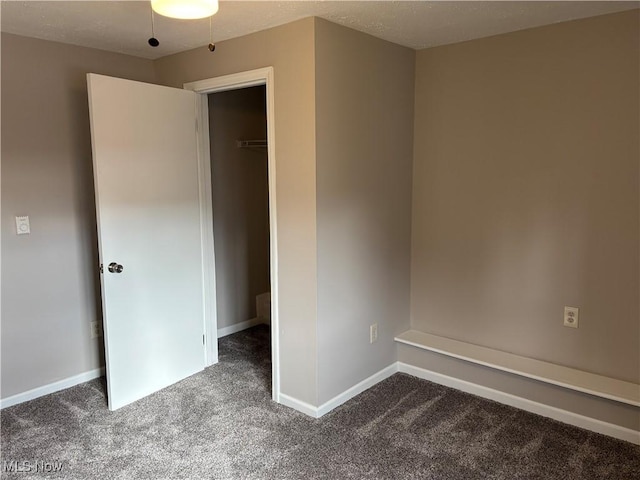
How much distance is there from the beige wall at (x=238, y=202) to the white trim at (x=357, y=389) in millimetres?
1534

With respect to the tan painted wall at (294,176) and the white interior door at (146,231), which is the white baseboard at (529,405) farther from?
the white interior door at (146,231)

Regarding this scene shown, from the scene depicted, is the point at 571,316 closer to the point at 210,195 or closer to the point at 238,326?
the point at 210,195

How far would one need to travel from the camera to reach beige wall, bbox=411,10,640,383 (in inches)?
101

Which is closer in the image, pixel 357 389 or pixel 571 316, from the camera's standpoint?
pixel 571 316

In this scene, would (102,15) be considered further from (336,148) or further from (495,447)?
(495,447)

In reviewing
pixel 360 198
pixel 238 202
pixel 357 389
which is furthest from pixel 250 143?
pixel 357 389

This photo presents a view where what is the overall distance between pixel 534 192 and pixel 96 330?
3.01 m

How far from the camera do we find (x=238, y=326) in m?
4.29

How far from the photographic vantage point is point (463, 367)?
309 centimetres

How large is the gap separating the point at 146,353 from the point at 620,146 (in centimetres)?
302

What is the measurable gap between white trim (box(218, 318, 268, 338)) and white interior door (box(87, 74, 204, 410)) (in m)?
0.75

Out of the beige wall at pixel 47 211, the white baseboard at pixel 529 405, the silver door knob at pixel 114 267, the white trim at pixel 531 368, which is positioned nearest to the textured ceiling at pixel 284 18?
the beige wall at pixel 47 211

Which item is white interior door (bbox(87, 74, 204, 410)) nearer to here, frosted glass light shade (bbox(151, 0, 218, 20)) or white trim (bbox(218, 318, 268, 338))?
white trim (bbox(218, 318, 268, 338))

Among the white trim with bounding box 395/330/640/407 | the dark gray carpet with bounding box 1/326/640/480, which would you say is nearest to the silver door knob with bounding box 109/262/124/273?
the dark gray carpet with bounding box 1/326/640/480
